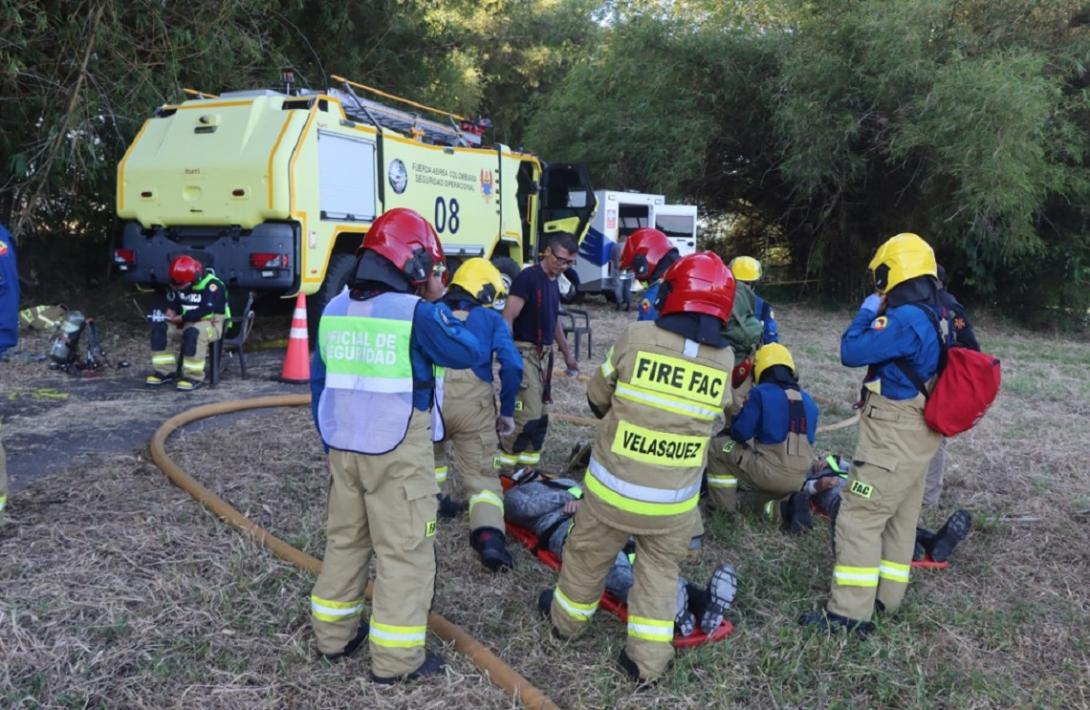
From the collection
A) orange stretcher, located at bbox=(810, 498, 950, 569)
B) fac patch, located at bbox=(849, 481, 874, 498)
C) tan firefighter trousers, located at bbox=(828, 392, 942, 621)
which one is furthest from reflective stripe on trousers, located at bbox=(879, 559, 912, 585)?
orange stretcher, located at bbox=(810, 498, 950, 569)

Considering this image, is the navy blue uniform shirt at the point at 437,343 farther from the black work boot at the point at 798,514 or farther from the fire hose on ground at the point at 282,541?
the black work boot at the point at 798,514

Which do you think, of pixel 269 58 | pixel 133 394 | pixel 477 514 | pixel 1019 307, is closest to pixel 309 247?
pixel 133 394

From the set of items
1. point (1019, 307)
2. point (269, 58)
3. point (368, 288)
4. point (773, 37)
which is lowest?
point (1019, 307)

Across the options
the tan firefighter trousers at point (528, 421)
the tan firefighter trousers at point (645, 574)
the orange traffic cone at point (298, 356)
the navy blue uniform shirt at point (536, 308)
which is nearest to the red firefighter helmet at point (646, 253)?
the navy blue uniform shirt at point (536, 308)

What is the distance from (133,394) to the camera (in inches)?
275

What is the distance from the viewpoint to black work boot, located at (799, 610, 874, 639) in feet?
11.2

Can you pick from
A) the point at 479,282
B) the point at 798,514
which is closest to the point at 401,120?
the point at 479,282

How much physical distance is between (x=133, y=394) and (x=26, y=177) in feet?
12.0

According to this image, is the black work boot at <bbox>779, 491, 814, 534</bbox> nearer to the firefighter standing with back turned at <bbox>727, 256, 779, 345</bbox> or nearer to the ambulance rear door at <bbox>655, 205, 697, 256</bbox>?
the firefighter standing with back turned at <bbox>727, 256, 779, 345</bbox>

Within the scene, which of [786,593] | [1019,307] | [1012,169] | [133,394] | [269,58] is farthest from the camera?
[1019,307]

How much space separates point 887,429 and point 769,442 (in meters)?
1.07

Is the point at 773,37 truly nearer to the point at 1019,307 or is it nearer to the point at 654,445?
the point at 1019,307

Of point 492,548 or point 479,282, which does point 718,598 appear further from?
point 479,282

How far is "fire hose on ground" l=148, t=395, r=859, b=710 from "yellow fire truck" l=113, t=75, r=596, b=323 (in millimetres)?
1962
